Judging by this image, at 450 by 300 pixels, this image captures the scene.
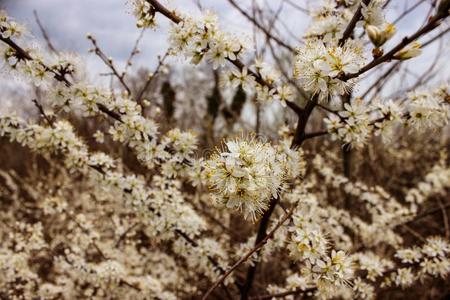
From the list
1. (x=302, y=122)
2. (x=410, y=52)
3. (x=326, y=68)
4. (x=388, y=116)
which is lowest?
(x=410, y=52)

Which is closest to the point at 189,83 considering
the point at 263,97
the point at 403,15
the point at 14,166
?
the point at 14,166

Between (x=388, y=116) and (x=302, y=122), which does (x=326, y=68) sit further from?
(x=388, y=116)

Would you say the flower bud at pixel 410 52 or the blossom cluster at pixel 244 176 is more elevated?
the flower bud at pixel 410 52

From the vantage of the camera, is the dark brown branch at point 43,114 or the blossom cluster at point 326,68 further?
the dark brown branch at point 43,114

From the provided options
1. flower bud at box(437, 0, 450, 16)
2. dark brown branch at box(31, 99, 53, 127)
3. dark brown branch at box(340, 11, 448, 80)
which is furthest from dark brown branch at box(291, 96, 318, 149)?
dark brown branch at box(31, 99, 53, 127)

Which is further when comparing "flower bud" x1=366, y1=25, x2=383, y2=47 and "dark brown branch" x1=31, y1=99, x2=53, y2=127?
"dark brown branch" x1=31, y1=99, x2=53, y2=127

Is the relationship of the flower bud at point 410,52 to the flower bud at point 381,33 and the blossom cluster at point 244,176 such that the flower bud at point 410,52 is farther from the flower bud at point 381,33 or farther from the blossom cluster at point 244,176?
the blossom cluster at point 244,176

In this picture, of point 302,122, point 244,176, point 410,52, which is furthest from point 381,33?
point 302,122

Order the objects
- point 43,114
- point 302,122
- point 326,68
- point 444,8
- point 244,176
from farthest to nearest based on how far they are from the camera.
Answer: point 43,114, point 302,122, point 326,68, point 244,176, point 444,8

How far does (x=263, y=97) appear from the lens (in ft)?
8.39

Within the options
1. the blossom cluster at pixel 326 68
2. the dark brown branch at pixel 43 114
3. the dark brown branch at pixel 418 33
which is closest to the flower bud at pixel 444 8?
the dark brown branch at pixel 418 33

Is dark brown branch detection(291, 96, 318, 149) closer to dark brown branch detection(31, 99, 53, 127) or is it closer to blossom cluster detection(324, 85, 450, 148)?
blossom cluster detection(324, 85, 450, 148)

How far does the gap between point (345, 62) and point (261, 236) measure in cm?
133

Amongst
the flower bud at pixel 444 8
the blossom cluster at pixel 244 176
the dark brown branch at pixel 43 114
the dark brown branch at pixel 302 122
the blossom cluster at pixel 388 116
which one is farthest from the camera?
the dark brown branch at pixel 43 114
